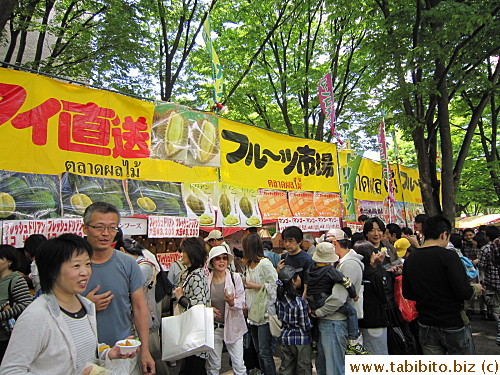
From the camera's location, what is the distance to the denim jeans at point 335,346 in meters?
4.30

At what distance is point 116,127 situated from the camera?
20.8 feet

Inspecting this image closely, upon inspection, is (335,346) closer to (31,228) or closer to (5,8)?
(31,228)

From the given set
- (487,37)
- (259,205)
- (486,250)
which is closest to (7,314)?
(259,205)

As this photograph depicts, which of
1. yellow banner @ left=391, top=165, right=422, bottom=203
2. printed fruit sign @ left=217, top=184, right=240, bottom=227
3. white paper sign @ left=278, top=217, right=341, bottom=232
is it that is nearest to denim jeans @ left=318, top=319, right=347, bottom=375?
printed fruit sign @ left=217, top=184, right=240, bottom=227

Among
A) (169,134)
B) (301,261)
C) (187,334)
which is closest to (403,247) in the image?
(301,261)

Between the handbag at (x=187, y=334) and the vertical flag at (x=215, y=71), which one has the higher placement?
the vertical flag at (x=215, y=71)

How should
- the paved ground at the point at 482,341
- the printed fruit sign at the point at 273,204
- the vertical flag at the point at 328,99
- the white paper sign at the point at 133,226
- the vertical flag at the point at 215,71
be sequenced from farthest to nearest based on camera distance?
1. the vertical flag at the point at 328,99
2. the printed fruit sign at the point at 273,204
3. the vertical flag at the point at 215,71
4. the white paper sign at the point at 133,226
5. the paved ground at the point at 482,341

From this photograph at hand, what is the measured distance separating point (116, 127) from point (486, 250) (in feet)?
20.4

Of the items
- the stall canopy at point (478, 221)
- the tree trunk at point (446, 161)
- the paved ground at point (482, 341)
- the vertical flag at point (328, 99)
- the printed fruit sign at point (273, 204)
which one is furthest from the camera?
the stall canopy at point (478, 221)

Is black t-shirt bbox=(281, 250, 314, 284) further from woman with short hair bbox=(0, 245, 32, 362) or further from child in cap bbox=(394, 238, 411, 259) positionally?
woman with short hair bbox=(0, 245, 32, 362)

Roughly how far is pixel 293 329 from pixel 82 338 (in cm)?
285

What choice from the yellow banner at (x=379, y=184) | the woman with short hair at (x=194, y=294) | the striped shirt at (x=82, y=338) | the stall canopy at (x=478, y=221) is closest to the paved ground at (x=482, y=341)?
the woman with short hair at (x=194, y=294)

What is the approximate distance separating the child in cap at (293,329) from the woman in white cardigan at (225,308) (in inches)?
19.6

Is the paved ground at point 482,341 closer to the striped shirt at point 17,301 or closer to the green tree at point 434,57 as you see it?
the striped shirt at point 17,301
